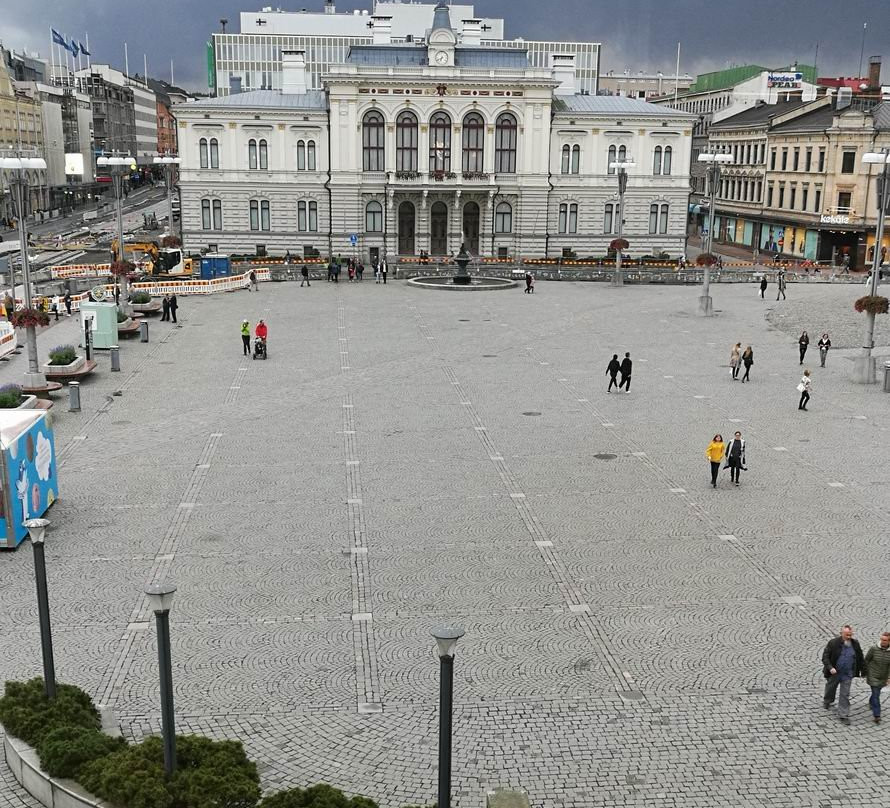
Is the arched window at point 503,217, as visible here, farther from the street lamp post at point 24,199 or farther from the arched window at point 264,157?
the street lamp post at point 24,199

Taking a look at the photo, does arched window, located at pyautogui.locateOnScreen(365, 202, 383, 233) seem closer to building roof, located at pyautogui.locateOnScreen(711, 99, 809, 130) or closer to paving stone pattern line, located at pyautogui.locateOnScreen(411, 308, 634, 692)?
building roof, located at pyautogui.locateOnScreen(711, 99, 809, 130)

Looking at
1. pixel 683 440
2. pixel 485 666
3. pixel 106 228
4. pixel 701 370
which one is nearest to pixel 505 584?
pixel 485 666

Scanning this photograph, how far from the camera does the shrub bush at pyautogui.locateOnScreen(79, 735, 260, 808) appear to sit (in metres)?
9.92

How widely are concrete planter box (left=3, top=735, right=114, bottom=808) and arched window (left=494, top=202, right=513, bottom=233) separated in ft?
217

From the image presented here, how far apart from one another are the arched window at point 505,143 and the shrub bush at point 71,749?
65.8 m

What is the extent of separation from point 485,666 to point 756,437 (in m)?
14.7

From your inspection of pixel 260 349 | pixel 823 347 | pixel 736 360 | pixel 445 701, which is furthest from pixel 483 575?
pixel 823 347

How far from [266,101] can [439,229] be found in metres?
16.2

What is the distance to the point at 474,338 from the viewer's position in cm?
4116

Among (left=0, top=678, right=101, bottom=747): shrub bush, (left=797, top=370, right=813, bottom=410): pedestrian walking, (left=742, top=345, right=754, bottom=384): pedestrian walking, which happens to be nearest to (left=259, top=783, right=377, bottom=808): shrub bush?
(left=0, top=678, right=101, bottom=747): shrub bush

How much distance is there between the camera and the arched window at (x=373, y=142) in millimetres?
71375

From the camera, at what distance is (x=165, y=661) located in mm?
9984

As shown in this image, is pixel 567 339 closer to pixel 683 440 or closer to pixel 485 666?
pixel 683 440

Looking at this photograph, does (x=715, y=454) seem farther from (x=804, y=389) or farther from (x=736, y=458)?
(x=804, y=389)
